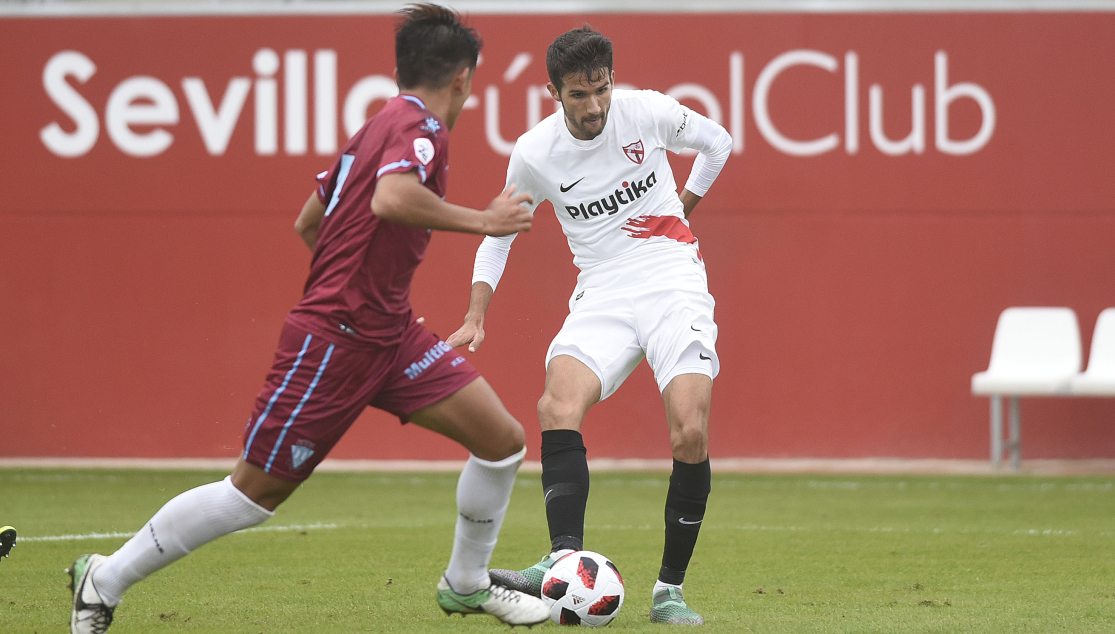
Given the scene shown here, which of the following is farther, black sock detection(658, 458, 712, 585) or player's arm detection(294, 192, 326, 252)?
black sock detection(658, 458, 712, 585)

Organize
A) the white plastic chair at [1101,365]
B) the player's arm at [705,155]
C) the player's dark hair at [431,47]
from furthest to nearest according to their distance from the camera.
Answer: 1. the white plastic chair at [1101,365]
2. the player's arm at [705,155]
3. the player's dark hair at [431,47]

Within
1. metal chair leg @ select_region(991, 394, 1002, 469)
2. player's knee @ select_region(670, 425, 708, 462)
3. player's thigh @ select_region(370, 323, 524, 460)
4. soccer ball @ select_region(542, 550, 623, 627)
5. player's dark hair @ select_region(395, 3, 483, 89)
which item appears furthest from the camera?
metal chair leg @ select_region(991, 394, 1002, 469)

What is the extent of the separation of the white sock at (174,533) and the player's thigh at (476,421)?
1.85 ft

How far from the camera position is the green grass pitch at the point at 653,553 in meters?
4.39

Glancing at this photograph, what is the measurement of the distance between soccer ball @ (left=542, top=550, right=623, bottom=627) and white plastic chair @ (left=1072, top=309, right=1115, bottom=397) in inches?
245

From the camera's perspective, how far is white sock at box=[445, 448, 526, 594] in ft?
13.2

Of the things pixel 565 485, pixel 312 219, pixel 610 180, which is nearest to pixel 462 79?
pixel 312 219

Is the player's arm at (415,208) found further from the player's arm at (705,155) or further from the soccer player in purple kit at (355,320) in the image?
the player's arm at (705,155)

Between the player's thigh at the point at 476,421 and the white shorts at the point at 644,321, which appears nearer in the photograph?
the player's thigh at the point at 476,421

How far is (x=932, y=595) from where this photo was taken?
483 centimetres

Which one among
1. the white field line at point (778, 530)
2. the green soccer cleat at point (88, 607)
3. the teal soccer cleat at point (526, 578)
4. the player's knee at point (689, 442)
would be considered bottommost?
the white field line at point (778, 530)

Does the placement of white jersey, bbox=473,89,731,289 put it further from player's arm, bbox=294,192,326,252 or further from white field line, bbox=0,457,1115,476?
white field line, bbox=0,457,1115,476

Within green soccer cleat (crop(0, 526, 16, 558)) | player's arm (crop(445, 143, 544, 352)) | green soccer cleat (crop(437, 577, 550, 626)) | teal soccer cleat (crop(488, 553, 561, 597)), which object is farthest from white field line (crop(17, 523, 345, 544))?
green soccer cleat (crop(437, 577, 550, 626))

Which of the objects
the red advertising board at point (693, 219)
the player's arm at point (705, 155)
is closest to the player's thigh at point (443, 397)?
the player's arm at point (705, 155)
